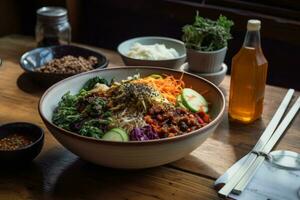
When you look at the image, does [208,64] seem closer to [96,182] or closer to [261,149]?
[261,149]

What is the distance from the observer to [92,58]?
185 cm

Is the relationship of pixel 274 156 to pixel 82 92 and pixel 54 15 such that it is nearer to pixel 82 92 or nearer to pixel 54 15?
pixel 82 92

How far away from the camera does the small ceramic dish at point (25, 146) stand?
3.78ft

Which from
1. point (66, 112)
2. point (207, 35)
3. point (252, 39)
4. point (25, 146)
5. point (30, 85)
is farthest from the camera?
point (30, 85)

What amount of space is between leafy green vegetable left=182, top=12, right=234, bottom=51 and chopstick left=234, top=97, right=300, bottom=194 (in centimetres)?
33

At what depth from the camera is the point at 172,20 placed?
2.53 m

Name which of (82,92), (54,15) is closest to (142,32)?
(54,15)

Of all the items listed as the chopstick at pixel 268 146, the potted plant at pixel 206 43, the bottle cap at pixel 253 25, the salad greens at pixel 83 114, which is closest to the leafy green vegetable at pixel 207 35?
the potted plant at pixel 206 43

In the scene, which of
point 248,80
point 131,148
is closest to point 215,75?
point 248,80

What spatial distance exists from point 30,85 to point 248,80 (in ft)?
2.64

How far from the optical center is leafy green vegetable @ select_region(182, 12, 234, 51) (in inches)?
62.8

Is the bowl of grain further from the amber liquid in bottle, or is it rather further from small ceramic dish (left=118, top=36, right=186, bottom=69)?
the amber liquid in bottle

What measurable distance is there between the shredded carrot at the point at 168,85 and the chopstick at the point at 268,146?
0.29 metres

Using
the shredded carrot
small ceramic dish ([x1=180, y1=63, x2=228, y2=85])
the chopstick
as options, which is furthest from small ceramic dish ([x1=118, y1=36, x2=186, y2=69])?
the chopstick
